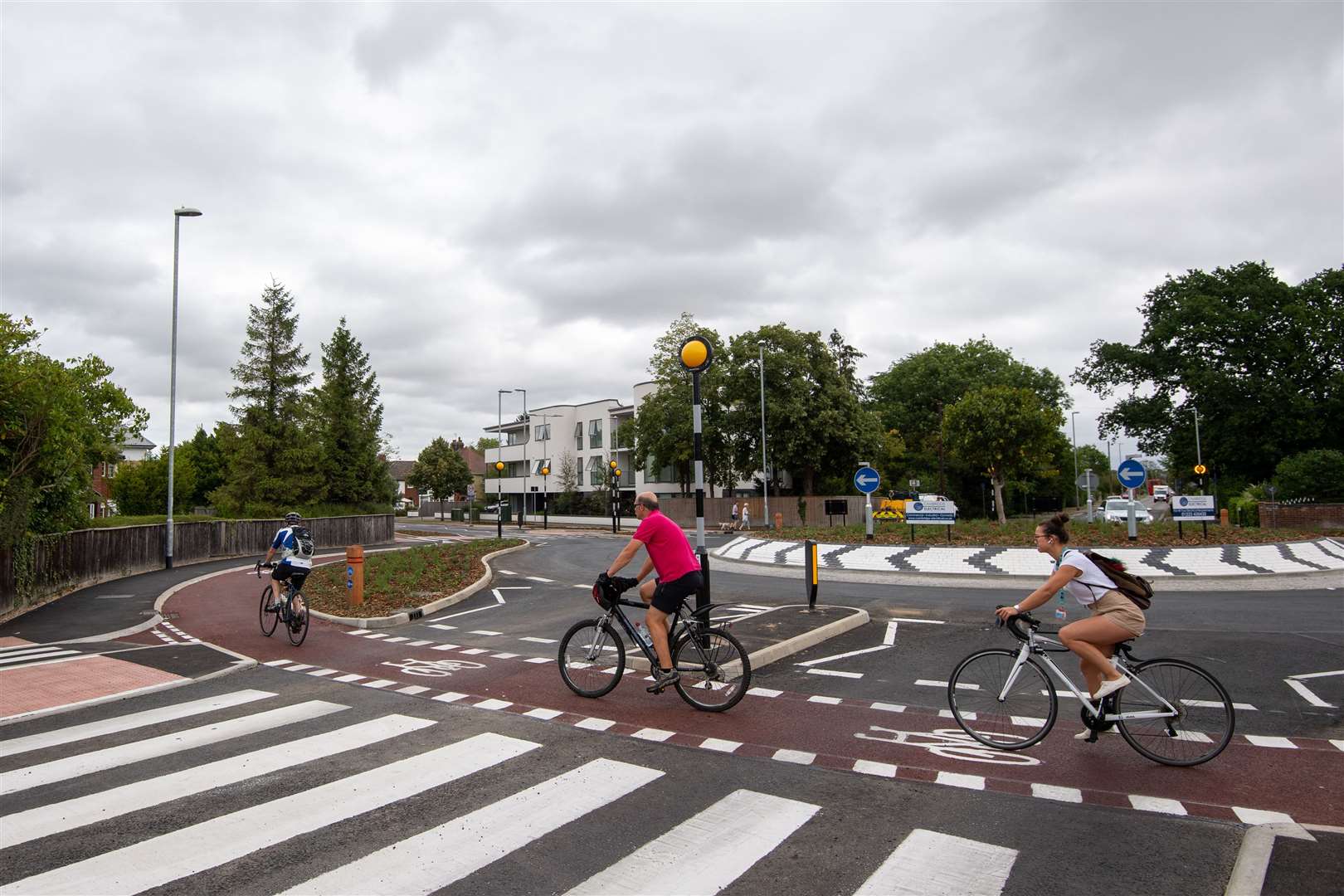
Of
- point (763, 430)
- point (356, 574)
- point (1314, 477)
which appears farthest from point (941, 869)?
point (763, 430)

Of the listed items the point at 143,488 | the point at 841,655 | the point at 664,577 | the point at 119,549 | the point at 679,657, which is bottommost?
the point at 841,655

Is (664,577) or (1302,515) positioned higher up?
(664,577)

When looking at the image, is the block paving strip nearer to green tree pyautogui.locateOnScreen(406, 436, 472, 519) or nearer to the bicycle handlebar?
the bicycle handlebar

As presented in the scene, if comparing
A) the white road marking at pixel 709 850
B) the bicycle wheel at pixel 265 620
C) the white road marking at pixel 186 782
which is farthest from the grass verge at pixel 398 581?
the white road marking at pixel 709 850

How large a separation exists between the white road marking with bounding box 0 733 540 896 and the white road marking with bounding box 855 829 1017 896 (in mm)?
2877

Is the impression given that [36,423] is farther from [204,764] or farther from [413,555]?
[204,764]

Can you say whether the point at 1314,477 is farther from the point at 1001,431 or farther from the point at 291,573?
the point at 291,573

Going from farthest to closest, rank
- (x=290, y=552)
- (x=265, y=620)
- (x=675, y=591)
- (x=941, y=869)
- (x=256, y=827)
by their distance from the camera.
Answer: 1. (x=265, y=620)
2. (x=290, y=552)
3. (x=675, y=591)
4. (x=256, y=827)
5. (x=941, y=869)

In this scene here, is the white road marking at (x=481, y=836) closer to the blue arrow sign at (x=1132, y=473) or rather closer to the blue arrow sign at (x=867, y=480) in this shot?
the blue arrow sign at (x=867, y=480)

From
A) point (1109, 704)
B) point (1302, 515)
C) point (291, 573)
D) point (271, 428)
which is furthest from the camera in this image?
point (271, 428)

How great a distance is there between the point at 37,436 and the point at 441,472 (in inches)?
2860

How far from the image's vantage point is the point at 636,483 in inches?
2704

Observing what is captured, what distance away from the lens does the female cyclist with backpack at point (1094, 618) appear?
5379 millimetres

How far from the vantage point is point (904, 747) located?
5.86m
